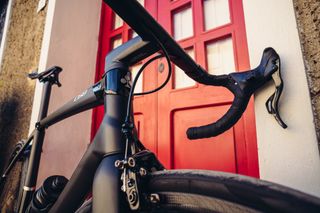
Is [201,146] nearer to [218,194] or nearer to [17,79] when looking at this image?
[218,194]

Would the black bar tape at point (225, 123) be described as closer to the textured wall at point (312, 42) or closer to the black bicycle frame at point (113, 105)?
the black bicycle frame at point (113, 105)

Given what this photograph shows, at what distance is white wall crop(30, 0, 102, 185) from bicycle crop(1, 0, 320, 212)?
0.81 meters

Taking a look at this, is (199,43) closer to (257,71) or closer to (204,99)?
(204,99)

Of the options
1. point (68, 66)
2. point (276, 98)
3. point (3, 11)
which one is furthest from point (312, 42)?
point (3, 11)

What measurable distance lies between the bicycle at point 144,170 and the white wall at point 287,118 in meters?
0.05

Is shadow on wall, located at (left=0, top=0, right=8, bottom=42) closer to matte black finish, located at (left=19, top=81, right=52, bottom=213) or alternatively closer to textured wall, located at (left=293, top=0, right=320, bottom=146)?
matte black finish, located at (left=19, top=81, right=52, bottom=213)

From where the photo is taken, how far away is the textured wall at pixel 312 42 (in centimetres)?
58

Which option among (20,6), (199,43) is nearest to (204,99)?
(199,43)

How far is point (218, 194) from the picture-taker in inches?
11.1

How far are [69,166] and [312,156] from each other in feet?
4.08

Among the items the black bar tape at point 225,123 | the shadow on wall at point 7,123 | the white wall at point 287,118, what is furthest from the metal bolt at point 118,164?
the shadow on wall at point 7,123

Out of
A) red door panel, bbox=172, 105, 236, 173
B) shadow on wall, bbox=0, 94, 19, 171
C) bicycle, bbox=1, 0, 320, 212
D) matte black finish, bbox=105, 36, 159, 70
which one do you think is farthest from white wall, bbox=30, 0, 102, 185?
matte black finish, bbox=105, 36, 159, 70

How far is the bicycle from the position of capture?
265 millimetres

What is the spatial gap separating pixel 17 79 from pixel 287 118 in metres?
1.75
